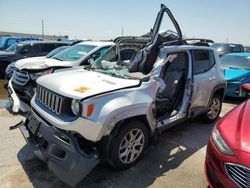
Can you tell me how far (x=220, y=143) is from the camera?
268 cm

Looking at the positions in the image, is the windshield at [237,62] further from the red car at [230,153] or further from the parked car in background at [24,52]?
the parked car in background at [24,52]

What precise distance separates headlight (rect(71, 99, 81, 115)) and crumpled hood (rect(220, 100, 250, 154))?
1653 millimetres

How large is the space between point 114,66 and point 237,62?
6.20 m

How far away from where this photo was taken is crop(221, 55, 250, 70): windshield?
28.4 ft

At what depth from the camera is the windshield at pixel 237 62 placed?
28.4 feet

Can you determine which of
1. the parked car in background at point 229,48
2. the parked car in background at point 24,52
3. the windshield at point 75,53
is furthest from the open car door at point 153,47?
the parked car in background at point 229,48

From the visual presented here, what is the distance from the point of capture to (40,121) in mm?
3426

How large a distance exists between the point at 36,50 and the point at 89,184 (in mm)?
9473

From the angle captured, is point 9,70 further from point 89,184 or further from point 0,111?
point 89,184

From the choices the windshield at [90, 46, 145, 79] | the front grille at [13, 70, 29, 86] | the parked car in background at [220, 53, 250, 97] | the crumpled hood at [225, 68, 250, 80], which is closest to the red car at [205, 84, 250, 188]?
the windshield at [90, 46, 145, 79]

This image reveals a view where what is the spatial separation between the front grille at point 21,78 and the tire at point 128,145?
337cm

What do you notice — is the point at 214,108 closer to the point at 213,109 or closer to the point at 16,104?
the point at 213,109

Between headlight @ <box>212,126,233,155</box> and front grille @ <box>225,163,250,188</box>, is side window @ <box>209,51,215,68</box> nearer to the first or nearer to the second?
headlight @ <box>212,126,233,155</box>

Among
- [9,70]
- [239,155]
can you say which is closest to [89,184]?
[239,155]
